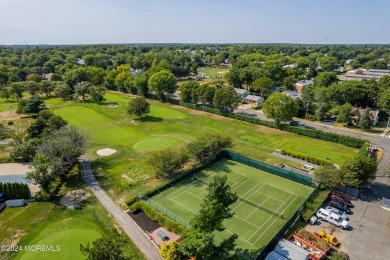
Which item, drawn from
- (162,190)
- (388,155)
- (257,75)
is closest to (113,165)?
(162,190)

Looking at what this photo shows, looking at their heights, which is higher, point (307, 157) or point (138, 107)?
point (138, 107)

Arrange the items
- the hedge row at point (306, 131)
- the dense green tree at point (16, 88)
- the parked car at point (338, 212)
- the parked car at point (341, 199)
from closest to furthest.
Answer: the parked car at point (338, 212)
the parked car at point (341, 199)
the hedge row at point (306, 131)
the dense green tree at point (16, 88)

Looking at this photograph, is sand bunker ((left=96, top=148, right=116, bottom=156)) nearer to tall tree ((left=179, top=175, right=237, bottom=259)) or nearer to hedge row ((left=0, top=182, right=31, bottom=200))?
hedge row ((left=0, top=182, right=31, bottom=200))

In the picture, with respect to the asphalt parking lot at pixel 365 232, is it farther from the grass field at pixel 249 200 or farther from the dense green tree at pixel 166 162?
the dense green tree at pixel 166 162

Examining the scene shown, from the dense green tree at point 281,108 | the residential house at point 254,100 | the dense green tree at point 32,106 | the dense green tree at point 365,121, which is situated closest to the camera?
the dense green tree at point 281,108

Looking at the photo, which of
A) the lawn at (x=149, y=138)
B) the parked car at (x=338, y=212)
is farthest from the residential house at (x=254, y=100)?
the parked car at (x=338, y=212)

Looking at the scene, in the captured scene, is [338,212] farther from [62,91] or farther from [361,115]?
[62,91]

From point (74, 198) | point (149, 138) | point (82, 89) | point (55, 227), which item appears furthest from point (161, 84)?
point (55, 227)
